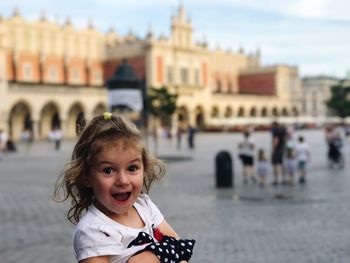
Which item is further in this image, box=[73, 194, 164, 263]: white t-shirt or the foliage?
the foliage

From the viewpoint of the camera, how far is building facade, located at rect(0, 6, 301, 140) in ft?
156

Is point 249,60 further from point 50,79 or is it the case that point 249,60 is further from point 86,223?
point 86,223

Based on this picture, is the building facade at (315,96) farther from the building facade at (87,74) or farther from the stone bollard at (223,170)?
the stone bollard at (223,170)

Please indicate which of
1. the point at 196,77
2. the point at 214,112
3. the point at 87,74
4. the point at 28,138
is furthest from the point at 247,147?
the point at 214,112

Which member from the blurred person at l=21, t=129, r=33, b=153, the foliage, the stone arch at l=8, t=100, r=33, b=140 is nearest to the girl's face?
the foliage

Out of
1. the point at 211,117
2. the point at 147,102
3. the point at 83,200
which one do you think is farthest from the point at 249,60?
the point at 83,200

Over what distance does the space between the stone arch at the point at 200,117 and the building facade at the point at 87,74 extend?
0.38ft

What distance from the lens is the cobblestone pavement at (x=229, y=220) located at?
6207 mm

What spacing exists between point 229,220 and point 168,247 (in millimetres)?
6540

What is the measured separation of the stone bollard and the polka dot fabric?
10913 mm

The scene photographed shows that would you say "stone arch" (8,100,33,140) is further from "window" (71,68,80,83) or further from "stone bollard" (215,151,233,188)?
"stone bollard" (215,151,233,188)

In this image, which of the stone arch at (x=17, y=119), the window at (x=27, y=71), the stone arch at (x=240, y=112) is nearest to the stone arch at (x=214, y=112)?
the stone arch at (x=240, y=112)

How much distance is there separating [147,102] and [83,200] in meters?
25.8

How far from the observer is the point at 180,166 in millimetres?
19703
